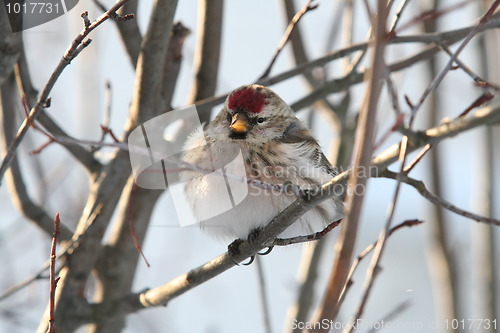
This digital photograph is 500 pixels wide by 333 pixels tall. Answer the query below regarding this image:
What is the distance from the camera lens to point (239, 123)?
343 centimetres

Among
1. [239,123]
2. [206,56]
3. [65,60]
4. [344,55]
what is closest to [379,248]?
[65,60]

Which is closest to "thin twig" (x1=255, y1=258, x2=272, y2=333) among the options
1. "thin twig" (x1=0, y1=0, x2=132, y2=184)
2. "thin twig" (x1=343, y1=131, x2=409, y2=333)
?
"thin twig" (x1=343, y1=131, x2=409, y2=333)

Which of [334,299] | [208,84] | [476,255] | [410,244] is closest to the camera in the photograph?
[334,299]

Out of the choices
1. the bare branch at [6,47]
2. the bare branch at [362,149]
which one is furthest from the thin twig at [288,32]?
the bare branch at [362,149]

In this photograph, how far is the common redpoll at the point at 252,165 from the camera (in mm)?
3102

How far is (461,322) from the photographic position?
4.66 metres

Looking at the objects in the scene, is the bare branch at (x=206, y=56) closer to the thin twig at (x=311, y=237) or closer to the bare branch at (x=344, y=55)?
the bare branch at (x=344, y=55)

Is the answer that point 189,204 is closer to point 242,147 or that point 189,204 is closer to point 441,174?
point 242,147

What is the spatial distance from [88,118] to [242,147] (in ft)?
7.76

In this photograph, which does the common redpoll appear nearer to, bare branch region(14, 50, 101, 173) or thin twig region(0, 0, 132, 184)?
bare branch region(14, 50, 101, 173)

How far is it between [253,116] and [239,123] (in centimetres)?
12

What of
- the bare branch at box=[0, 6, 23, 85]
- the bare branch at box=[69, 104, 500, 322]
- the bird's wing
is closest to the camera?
the bare branch at box=[69, 104, 500, 322]

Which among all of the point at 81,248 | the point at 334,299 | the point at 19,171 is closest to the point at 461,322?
the point at 81,248

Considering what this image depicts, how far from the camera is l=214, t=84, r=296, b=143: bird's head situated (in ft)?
11.1
